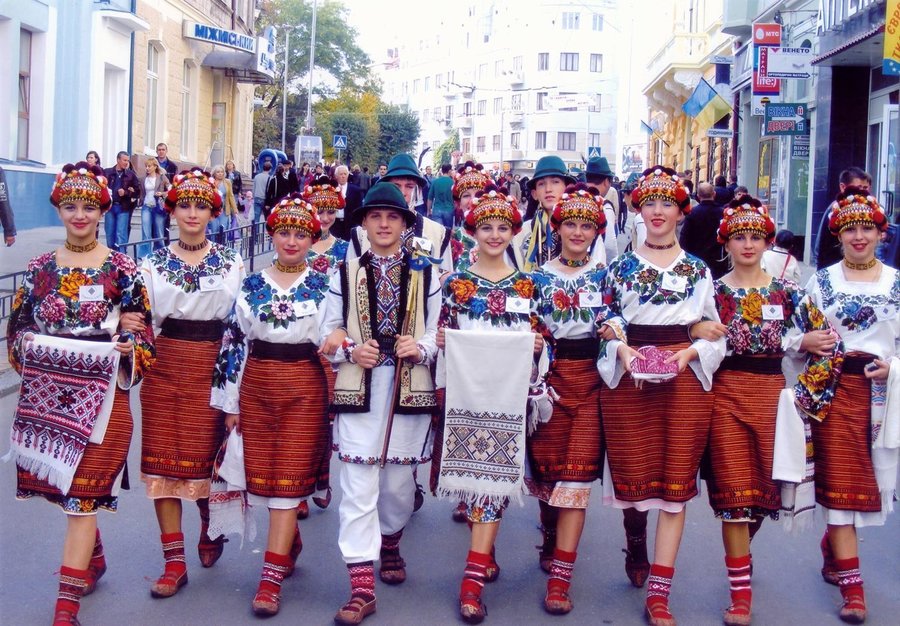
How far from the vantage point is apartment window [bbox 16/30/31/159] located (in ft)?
65.3

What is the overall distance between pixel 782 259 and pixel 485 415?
4161mm

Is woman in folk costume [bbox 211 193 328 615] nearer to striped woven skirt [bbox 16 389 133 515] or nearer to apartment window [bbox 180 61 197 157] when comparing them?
striped woven skirt [bbox 16 389 133 515]

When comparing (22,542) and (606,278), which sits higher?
(606,278)

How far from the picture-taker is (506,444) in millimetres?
5223

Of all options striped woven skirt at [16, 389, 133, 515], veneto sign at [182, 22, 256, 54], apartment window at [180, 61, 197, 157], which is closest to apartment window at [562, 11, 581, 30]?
veneto sign at [182, 22, 256, 54]

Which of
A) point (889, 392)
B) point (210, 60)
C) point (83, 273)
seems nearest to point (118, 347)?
point (83, 273)

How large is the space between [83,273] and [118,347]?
366 millimetres

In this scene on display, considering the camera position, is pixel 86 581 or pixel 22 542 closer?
pixel 86 581

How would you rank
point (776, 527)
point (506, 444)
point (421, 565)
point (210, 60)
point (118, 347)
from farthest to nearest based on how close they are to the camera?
1. point (210, 60)
2. point (776, 527)
3. point (421, 565)
4. point (506, 444)
5. point (118, 347)

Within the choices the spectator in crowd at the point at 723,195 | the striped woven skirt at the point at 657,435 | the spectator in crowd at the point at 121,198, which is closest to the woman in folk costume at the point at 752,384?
the striped woven skirt at the point at 657,435

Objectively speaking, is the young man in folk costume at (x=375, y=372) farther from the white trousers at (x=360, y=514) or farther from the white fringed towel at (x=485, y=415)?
the white fringed towel at (x=485, y=415)

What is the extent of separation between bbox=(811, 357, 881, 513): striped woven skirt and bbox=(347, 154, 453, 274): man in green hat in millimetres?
2429

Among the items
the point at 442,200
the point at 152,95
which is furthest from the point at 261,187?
the point at 442,200

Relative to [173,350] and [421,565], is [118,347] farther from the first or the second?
[421,565]
